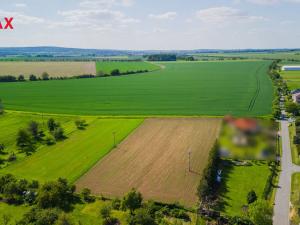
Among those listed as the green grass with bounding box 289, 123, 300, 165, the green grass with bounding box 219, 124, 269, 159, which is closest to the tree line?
the green grass with bounding box 219, 124, 269, 159

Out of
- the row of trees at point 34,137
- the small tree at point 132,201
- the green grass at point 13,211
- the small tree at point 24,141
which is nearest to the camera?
the small tree at point 132,201

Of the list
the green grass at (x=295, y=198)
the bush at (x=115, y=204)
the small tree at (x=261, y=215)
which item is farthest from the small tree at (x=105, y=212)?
the green grass at (x=295, y=198)

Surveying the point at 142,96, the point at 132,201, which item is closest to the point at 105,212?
the point at 132,201

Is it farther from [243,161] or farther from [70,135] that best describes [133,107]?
[243,161]

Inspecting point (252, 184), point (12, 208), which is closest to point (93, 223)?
point (12, 208)

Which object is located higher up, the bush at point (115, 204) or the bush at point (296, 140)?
the bush at point (296, 140)

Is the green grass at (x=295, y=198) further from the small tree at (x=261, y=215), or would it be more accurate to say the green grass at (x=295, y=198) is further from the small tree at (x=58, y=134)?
the small tree at (x=58, y=134)
